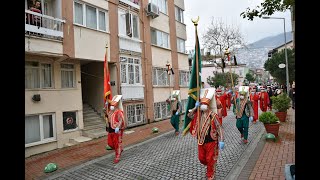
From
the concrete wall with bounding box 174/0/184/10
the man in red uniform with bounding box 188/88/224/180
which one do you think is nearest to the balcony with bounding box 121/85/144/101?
the man in red uniform with bounding box 188/88/224/180

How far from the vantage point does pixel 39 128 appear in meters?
12.1

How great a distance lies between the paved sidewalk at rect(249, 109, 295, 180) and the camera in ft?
21.8

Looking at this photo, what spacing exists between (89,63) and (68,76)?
11.6 feet

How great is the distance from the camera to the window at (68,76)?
13484 mm

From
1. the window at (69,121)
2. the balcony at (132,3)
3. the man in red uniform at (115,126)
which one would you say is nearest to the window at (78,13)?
the balcony at (132,3)

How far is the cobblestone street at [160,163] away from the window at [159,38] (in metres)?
10.9

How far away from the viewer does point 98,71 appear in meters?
16.8

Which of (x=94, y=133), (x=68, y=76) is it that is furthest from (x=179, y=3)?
(x=94, y=133)

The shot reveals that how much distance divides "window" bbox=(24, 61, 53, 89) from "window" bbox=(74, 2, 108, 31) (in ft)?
9.39

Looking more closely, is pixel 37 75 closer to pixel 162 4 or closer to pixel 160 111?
pixel 160 111

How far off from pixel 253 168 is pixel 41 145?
29.9 feet

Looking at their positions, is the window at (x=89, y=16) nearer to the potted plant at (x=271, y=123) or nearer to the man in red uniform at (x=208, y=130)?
the man in red uniform at (x=208, y=130)

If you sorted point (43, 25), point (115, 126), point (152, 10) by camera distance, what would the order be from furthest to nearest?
point (152, 10) < point (43, 25) < point (115, 126)
